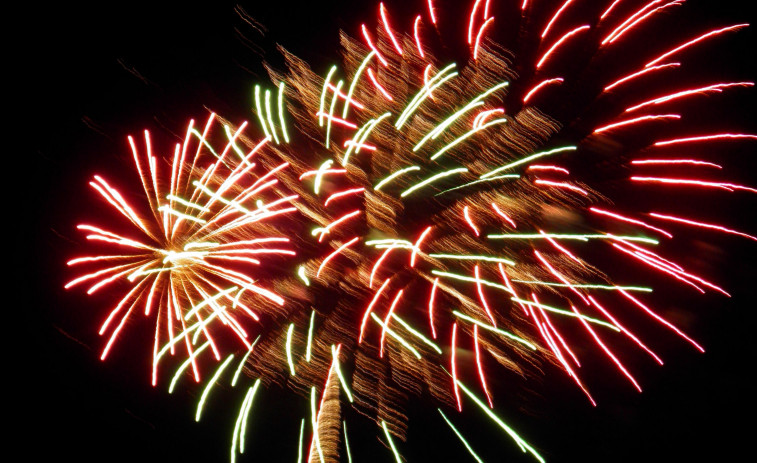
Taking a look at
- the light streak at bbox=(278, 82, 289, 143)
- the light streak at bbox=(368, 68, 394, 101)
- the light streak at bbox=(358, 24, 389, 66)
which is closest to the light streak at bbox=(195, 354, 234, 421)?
the light streak at bbox=(278, 82, 289, 143)

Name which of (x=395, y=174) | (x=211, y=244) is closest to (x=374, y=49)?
(x=395, y=174)

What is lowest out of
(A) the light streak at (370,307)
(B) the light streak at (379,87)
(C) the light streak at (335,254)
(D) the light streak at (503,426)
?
(D) the light streak at (503,426)

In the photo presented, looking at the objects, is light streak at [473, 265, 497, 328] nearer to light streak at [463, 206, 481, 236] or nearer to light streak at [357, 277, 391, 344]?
light streak at [463, 206, 481, 236]

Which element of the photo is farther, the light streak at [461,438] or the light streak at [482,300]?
the light streak at [461,438]

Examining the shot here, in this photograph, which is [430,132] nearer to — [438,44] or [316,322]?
[438,44]

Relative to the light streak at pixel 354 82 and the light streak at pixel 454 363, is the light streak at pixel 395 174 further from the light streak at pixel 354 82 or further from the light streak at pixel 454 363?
the light streak at pixel 454 363

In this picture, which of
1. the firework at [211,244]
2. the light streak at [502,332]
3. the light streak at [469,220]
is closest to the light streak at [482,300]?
Result: the light streak at [502,332]

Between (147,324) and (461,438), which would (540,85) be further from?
(147,324)

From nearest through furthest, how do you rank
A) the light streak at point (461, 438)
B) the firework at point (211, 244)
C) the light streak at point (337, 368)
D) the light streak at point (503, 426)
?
the light streak at point (337, 368), the firework at point (211, 244), the light streak at point (503, 426), the light streak at point (461, 438)

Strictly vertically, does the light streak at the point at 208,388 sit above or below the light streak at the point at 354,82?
below
